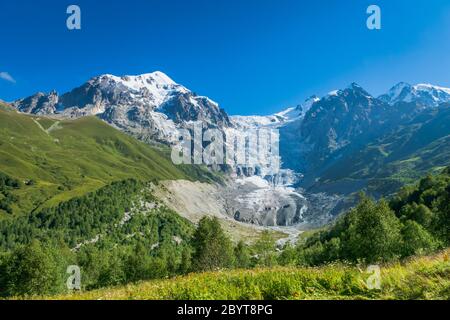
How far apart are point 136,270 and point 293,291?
110 m

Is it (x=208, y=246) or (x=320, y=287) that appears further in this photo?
(x=208, y=246)

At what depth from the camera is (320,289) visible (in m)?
13.7

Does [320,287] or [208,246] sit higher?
[320,287]

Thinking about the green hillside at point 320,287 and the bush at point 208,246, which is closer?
the green hillside at point 320,287

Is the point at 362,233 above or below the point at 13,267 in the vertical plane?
above

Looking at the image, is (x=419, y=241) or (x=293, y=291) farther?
Answer: (x=419, y=241)

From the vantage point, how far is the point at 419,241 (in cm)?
8381

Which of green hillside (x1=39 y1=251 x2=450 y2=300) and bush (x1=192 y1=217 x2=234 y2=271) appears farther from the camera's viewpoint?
bush (x1=192 y1=217 x2=234 y2=271)
